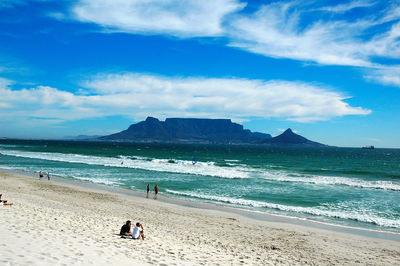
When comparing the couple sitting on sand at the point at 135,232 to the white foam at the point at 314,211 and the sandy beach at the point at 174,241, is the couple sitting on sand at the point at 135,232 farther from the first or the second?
the white foam at the point at 314,211

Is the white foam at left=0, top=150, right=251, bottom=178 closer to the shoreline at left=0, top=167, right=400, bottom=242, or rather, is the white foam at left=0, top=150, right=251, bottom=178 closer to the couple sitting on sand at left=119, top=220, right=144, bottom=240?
the shoreline at left=0, top=167, right=400, bottom=242

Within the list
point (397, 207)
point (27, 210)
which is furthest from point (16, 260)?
point (397, 207)

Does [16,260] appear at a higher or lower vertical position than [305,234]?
higher

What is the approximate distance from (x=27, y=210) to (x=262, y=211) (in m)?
13.8

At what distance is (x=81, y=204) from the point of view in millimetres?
18234

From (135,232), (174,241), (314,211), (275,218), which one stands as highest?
(135,232)

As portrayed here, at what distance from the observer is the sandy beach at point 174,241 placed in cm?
760

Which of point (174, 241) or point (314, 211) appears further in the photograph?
point (314, 211)

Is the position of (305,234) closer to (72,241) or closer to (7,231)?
(72,241)

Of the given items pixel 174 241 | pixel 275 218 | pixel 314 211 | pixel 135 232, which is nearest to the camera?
pixel 135 232

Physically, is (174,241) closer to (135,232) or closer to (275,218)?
(135,232)

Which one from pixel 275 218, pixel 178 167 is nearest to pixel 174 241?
pixel 275 218

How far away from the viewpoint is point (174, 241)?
428 inches

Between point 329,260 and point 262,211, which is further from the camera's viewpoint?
point 262,211
